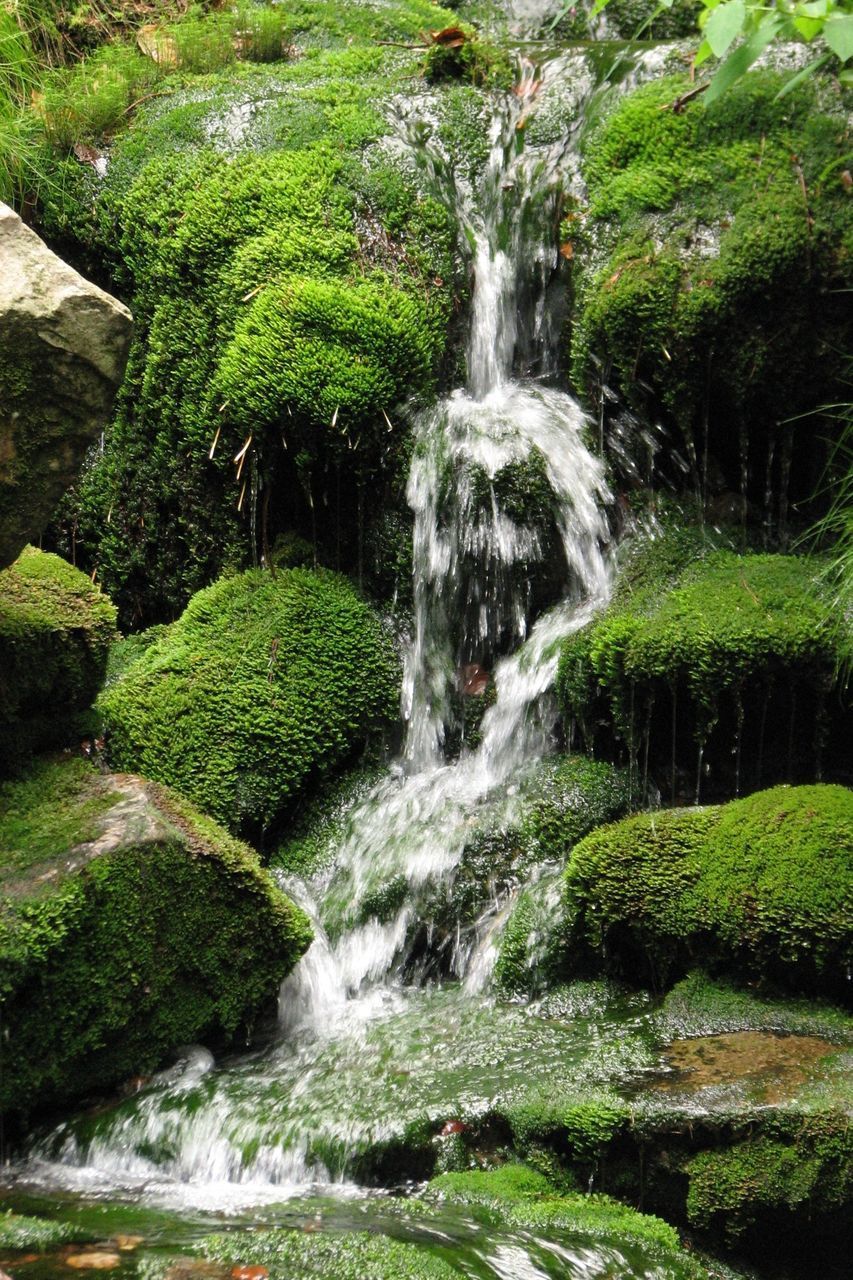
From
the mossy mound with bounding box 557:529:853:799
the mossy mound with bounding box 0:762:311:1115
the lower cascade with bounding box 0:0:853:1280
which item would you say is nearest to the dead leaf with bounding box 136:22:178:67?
the lower cascade with bounding box 0:0:853:1280

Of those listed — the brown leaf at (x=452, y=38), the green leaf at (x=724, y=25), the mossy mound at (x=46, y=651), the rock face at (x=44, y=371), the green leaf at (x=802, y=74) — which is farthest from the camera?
the brown leaf at (x=452, y=38)

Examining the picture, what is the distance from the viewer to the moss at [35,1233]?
2.96m

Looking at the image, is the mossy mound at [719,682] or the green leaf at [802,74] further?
the mossy mound at [719,682]

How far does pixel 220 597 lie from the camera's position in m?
6.05

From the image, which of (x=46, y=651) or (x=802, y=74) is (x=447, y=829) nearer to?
(x=46, y=651)

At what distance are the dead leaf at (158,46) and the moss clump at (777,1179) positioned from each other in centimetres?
673

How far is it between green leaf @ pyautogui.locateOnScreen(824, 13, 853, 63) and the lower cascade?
2 cm

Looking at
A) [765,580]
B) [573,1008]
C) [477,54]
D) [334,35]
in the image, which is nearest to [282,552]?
[765,580]

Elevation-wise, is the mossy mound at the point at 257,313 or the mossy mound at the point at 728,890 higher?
the mossy mound at the point at 257,313

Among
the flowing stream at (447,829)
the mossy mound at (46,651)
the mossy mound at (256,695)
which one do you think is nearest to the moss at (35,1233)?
Answer: the flowing stream at (447,829)

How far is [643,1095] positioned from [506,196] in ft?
16.3

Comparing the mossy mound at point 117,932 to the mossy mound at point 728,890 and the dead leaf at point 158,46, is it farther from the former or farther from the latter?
the dead leaf at point 158,46

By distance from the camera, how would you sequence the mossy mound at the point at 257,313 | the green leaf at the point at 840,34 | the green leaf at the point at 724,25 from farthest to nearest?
the mossy mound at the point at 257,313
the green leaf at the point at 840,34
the green leaf at the point at 724,25

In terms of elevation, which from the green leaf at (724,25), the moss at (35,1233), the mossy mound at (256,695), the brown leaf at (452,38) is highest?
the brown leaf at (452,38)
